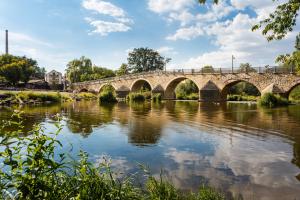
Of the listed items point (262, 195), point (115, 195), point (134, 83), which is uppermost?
point (134, 83)

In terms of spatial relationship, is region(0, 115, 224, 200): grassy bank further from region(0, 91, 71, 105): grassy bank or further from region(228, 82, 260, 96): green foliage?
region(228, 82, 260, 96): green foliage

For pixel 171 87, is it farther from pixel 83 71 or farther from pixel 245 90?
pixel 83 71

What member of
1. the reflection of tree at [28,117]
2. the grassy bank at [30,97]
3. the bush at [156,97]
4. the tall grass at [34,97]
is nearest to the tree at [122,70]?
the bush at [156,97]

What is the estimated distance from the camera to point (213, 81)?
4678 centimetres

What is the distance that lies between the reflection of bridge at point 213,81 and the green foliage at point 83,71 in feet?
64.2

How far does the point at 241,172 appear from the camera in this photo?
8.10m

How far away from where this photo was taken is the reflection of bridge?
38406 mm

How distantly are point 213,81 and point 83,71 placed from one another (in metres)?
54.6

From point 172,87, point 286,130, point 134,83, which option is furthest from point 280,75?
point 134,83

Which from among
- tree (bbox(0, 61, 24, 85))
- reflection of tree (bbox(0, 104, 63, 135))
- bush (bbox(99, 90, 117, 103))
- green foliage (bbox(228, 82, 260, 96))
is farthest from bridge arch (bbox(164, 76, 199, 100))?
tree (bbox(0, 61, 24, 85))

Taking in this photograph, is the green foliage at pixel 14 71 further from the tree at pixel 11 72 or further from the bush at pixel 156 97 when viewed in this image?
the bush at pixel 156 97

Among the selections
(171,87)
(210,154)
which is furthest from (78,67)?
(210,154)

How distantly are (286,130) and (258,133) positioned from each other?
6.57ft

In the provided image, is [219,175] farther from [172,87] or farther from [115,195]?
[172,87]
